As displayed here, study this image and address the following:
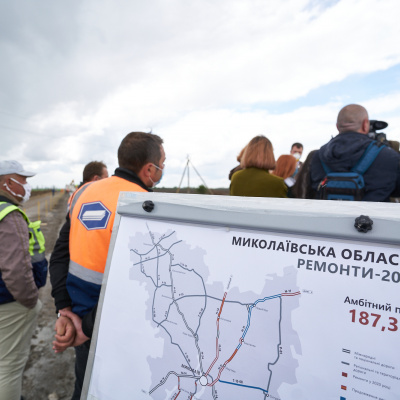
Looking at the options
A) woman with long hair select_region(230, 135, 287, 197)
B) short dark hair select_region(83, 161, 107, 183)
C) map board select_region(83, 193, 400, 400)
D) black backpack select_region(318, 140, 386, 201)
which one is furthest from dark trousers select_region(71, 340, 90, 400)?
short dark hair select_region(83, 161, 107, 183)

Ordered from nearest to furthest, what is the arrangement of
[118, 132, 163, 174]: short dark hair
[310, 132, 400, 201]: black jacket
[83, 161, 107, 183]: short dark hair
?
[118, 132, 163, 174]: short dark hair, [310, 132, 400, 201]: black jacket, [83, 161, 107, 183]: short dark hair

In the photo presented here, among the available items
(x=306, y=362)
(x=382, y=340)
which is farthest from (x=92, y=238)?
(x=382, y=340)

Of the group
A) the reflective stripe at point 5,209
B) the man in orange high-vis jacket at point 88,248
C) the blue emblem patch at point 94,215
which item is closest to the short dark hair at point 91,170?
the reflective stripe at point 5,209

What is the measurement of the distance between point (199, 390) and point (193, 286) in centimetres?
32

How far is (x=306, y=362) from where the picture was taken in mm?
764

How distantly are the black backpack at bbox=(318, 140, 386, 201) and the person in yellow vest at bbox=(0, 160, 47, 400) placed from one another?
89.5 inches

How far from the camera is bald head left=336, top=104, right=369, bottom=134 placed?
6.65 feet

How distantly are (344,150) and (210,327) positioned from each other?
1582 millimetres

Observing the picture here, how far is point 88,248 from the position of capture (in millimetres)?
1470

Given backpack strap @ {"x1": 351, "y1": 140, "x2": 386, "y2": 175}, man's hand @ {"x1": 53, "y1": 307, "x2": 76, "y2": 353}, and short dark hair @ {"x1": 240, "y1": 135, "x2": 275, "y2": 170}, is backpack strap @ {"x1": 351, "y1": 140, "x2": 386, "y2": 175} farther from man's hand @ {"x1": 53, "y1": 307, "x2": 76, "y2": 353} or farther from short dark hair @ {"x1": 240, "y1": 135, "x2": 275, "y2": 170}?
man's hand @ {"x1": 53, "y1": 307, "x2": 76, "y2": 353}

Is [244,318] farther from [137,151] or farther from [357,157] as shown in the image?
[357,157]

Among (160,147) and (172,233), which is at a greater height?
(160,147)

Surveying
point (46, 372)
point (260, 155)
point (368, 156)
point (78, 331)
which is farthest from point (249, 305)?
point (46, 372)

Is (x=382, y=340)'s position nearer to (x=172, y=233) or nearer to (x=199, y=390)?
(x=199, y=390)
